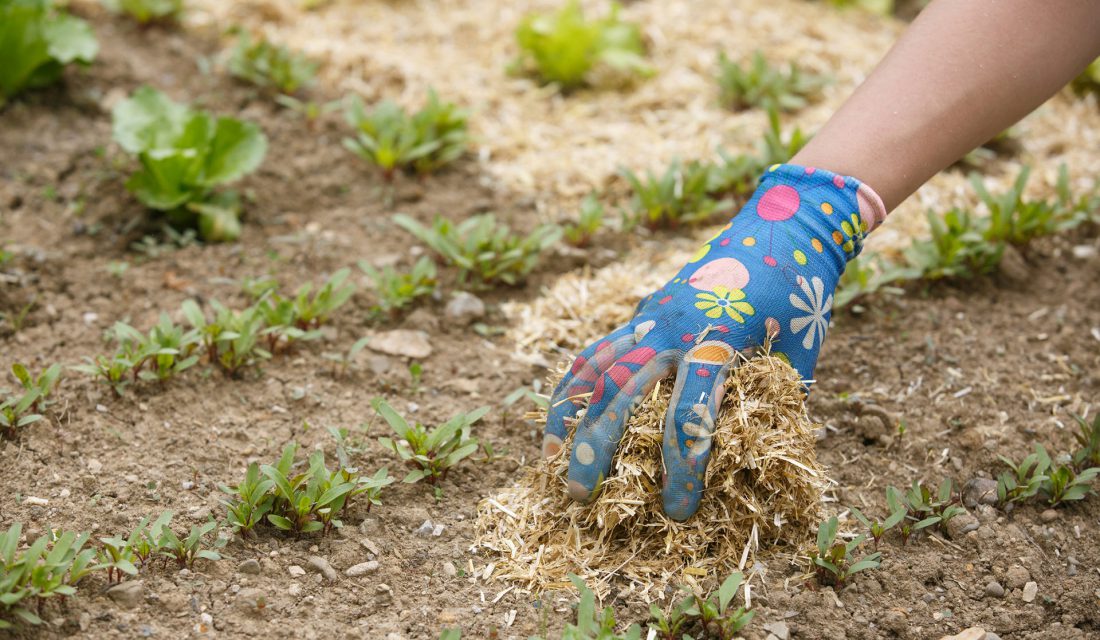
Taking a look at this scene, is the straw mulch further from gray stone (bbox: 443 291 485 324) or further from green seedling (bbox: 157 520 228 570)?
gray stone (bbox: 443 291 485 324)

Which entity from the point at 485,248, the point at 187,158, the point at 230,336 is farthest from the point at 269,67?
the point at 230,336

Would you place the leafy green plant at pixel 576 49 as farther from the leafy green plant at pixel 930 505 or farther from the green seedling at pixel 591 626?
the green seedling at pixel 591 626

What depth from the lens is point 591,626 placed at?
68.6 inches

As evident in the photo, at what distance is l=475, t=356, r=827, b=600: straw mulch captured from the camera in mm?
1860

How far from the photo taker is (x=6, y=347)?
2.42 m

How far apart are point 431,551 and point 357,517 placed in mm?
182

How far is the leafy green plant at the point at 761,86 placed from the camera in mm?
3604

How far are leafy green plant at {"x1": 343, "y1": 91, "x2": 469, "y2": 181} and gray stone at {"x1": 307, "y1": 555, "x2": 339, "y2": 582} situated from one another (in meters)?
1.59

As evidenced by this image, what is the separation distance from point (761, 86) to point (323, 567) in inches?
99.8

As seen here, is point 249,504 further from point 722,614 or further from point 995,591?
point 995,591

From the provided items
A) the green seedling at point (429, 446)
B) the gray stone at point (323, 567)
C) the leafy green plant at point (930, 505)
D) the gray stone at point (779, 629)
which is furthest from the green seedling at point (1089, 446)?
the gray stone at point (323, 567)

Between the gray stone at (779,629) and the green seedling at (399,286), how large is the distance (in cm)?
132

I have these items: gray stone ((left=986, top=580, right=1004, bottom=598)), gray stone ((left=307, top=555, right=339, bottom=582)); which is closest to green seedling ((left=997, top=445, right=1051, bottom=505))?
gray stone ((left=986, top=580, right=1004, bottom=598))

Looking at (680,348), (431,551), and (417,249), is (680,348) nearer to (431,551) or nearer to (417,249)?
(431,551)
